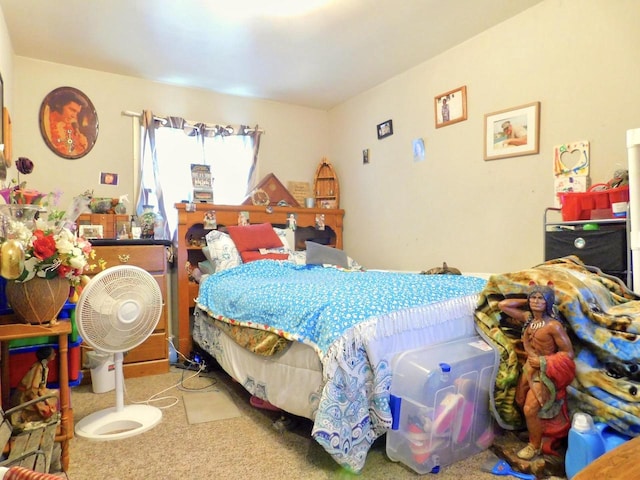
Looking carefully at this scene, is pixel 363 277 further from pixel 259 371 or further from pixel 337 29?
pixel 337 29

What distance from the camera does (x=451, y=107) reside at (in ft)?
9.94

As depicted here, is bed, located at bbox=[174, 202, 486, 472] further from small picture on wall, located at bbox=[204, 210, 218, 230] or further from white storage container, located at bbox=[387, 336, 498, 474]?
small picture on wall, located at bbox=[204, 210, 218, 230]

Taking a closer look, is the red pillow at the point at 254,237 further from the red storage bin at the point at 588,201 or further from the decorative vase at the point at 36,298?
the red storage bin at the point at 588,201

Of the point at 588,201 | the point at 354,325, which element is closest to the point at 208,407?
the point at 354,325

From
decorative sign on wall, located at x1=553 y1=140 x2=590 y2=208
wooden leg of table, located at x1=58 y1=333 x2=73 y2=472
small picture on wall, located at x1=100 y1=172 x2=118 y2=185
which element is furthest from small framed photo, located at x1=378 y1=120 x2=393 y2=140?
wooden leg of table, located at x1=58 y1=333 x2=73 y2=472

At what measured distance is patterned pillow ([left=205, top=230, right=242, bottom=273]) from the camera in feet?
10.1

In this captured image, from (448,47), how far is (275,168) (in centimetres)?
191

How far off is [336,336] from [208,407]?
1.14 meters

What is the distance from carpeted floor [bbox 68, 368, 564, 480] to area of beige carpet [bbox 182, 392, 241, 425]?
4cm

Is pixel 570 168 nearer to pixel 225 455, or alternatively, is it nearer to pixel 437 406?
pixel 437 406

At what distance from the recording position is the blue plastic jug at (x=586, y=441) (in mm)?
1404

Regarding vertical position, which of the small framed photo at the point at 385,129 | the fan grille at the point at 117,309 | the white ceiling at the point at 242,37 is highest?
the white ceiling at the point at 242,37

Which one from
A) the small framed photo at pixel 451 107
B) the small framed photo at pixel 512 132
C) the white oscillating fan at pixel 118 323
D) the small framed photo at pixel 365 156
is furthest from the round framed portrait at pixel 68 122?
the small framed photo at pixel 512 132

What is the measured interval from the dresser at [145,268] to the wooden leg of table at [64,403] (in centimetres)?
115
